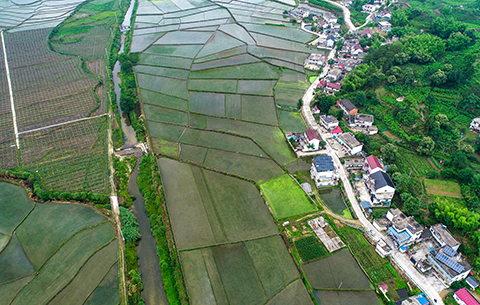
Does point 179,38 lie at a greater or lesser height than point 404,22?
lesser

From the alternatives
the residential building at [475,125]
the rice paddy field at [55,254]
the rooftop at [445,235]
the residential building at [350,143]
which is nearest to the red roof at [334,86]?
the residential building at [350,143]

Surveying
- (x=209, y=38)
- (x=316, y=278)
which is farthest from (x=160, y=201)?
(x=209, y=38)

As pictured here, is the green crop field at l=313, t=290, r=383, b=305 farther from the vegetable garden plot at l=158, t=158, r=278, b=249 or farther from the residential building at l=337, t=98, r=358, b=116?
the residential building at l=337, t=98, r=358, b=116

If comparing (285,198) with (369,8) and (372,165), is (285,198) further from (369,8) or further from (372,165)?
(369,8)

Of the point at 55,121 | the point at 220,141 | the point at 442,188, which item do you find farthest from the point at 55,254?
the point at 442,188

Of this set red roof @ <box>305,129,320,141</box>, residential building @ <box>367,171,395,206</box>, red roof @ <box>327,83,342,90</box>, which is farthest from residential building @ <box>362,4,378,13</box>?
residential building @ <box>367,171,395,206</box>

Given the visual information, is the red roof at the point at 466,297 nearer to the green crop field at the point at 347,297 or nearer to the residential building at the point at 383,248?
the residential building at the point at 383,248

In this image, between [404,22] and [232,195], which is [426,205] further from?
[404,22]
